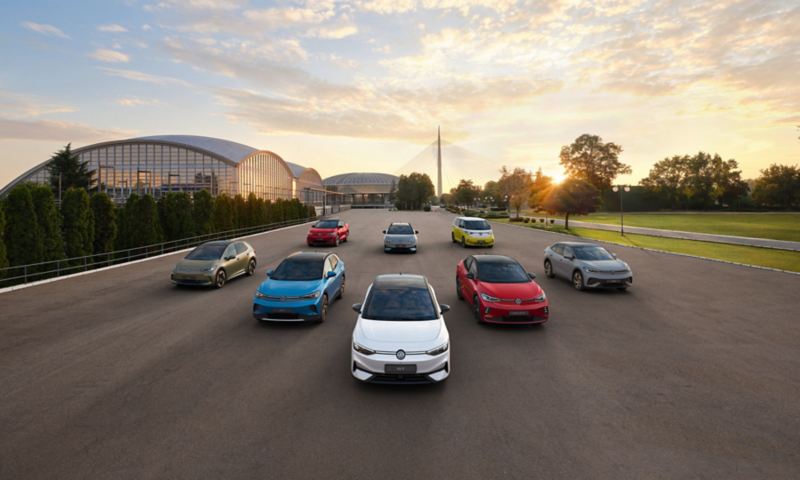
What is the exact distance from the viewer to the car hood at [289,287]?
10.4 m

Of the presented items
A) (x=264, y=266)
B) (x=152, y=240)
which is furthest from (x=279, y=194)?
(x=264, y=266)

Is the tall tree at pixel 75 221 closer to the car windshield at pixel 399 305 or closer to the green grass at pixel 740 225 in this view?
the car windshield at pixel 399 305

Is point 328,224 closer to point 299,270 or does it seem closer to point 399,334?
point 299,270

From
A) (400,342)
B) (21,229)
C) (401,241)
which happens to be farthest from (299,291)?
(21,229)

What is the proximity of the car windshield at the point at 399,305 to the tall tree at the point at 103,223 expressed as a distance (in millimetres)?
19566

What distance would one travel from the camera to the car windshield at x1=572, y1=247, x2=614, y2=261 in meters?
15.2

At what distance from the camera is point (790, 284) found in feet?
50.8

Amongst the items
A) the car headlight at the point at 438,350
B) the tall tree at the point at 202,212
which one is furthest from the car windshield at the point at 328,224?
the car headlight at the point at 438,350

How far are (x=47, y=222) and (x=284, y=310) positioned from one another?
14686 mm

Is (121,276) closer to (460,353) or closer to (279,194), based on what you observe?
(460,353)

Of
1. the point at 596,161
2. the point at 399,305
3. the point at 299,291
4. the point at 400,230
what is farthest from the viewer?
the point at 596,161

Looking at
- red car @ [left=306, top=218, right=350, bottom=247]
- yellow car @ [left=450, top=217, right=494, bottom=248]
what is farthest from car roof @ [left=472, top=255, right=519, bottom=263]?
red car @ [left=306, top=218, right=350, bottom=247]

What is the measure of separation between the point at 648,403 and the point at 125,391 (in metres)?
8.46

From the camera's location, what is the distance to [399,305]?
26.7 ft
